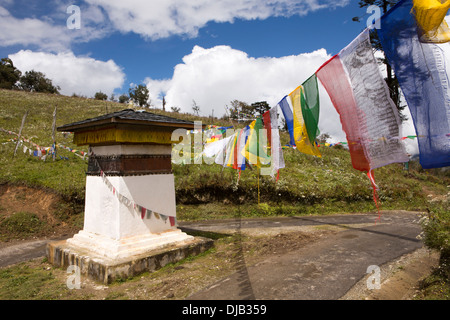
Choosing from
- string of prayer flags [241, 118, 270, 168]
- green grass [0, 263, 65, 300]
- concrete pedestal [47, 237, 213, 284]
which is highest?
string of prayer flags [241, 118, 270, 168]

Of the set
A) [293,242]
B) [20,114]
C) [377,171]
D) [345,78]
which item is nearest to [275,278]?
[293,242]

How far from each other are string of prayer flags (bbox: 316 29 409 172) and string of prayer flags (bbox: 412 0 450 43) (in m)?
0.71

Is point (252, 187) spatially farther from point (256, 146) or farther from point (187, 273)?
point (187, 273)

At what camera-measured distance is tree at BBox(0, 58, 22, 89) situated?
194ft

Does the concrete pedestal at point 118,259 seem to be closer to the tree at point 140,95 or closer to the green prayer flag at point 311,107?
the green prayer flag at point 311,107

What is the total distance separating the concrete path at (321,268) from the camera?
4812mm

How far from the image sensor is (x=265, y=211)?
13.9m

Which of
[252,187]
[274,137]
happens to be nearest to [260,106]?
[252,187]

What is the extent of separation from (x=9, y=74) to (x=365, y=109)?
74062 millimetres

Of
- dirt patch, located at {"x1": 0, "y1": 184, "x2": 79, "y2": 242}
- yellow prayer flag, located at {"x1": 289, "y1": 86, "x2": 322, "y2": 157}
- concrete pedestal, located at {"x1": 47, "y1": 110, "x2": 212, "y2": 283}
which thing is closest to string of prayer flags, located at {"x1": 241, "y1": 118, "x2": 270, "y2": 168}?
yellow prayer flag, located at {"x1": 289, "y1": 86, "x2": 322, "y2": 157}

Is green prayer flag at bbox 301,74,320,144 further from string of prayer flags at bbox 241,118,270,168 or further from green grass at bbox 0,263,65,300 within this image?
green grass at bbox 0,263,65,300

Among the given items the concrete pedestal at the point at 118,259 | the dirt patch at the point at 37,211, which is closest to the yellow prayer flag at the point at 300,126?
the concrete pedestal at the point at 118,259
